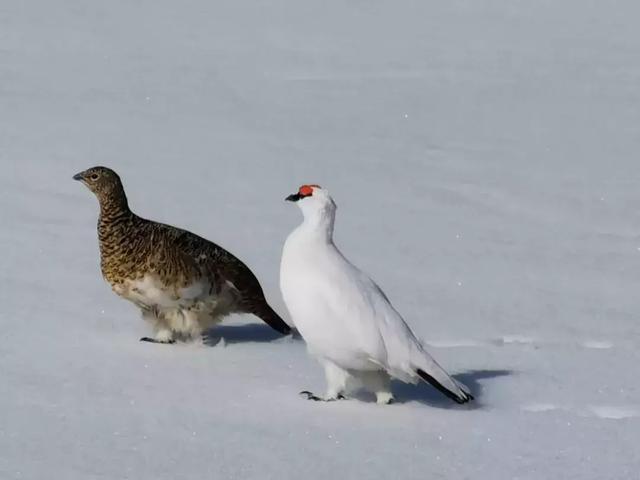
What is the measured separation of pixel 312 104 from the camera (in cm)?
1259

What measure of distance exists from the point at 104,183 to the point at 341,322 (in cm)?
160

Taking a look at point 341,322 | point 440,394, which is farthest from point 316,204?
point 440,394

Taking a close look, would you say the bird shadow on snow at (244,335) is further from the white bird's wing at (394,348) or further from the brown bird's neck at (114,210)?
the white bird's wing at (394,348)

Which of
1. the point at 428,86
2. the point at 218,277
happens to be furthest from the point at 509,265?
the point at 428,86

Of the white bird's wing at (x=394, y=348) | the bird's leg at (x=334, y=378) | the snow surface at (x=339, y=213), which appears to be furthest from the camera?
the bird's leg at (x=334, y=378)

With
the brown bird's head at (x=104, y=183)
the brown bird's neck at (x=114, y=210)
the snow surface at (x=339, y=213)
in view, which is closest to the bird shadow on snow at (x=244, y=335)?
the snow surface at (x=339, y=213)

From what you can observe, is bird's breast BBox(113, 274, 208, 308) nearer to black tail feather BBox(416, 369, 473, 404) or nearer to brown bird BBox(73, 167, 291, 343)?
brown bird BBox(73, 167, 291, 343)

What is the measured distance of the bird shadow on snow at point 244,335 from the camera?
620 cm

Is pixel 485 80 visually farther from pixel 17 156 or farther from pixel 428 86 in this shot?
pixel 17 156

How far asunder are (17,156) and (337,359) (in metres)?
5.30

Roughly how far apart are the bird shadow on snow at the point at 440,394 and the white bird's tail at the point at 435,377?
16 cm

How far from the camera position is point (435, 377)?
5.09m

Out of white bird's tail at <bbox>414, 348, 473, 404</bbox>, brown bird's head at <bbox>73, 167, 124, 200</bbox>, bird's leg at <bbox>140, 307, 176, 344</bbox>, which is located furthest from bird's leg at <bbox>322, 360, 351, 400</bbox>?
brown bird's head at <bbox>73, 167, 124, 200</bbox>

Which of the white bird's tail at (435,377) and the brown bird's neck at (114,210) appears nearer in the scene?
the white bird's tail at (435,377)
